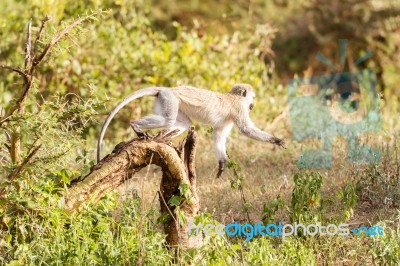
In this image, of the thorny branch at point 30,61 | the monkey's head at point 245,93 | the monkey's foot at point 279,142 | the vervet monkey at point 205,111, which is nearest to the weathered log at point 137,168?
the thorny branch at point 30,61

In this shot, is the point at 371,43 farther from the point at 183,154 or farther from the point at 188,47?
the point at 183,154

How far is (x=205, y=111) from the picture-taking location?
7.10 meters

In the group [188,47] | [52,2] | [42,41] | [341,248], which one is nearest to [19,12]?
[52,2]

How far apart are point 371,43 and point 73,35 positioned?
10.7 meters

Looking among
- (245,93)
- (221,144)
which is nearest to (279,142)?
(221,144)

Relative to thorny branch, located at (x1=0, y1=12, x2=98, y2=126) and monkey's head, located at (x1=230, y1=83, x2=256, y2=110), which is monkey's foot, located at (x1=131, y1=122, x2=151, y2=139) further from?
monkey's head, located at (x1=230, y1=83, x2=256, y2=110)

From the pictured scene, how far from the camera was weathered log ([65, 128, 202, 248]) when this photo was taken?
5.41m

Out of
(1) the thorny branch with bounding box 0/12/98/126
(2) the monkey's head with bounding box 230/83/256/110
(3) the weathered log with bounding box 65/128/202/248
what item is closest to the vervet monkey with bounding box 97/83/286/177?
(2) the monkey's head with bounding box 230/83/256/110

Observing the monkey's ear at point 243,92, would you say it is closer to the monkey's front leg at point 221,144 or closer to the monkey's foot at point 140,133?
the monkey's front leg at point 221,144

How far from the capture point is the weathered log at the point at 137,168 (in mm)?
5410

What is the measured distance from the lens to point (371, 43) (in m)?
15.3

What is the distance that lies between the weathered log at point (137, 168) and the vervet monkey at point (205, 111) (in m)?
1.02

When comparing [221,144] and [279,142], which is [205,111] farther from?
[279,142]

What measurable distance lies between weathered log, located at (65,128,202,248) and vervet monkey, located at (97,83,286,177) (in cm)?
102
